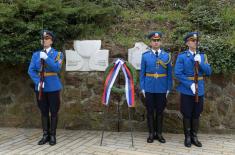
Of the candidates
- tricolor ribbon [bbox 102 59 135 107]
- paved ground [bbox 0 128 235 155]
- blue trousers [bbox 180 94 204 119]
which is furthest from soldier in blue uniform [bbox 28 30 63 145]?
blue trousers [bbox 180 94 204 119]

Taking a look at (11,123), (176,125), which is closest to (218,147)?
(176,125)

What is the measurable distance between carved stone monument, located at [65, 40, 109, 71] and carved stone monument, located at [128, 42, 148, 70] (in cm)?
41

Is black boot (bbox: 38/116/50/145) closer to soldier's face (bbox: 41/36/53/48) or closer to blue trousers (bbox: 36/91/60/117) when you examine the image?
blue trousers (bbox: 36/91/60/117)

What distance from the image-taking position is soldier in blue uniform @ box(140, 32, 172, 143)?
5.88 m

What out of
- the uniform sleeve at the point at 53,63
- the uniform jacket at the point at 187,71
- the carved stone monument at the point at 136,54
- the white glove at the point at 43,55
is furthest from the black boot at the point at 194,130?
the white glove at the point at 43,55

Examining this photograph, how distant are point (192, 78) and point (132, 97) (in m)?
0.92

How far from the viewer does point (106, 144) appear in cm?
587

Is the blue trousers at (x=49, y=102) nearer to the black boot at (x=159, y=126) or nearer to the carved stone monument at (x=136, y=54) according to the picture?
the carved stone monument at (x=136, y=54)

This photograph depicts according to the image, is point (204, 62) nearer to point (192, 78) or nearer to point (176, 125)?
Result: point (192, 78)

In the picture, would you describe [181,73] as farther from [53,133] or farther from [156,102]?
[53,133]

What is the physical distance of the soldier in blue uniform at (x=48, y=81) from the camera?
579 cm

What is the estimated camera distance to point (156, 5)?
853 cm

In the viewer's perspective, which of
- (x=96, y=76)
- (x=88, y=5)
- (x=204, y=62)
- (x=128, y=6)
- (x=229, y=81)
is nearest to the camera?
(x=204, y=62)

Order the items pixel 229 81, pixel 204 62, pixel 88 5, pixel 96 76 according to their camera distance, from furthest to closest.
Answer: pixel 88 5
pixel 96 76
pixel 229 81
pixel 204 62
